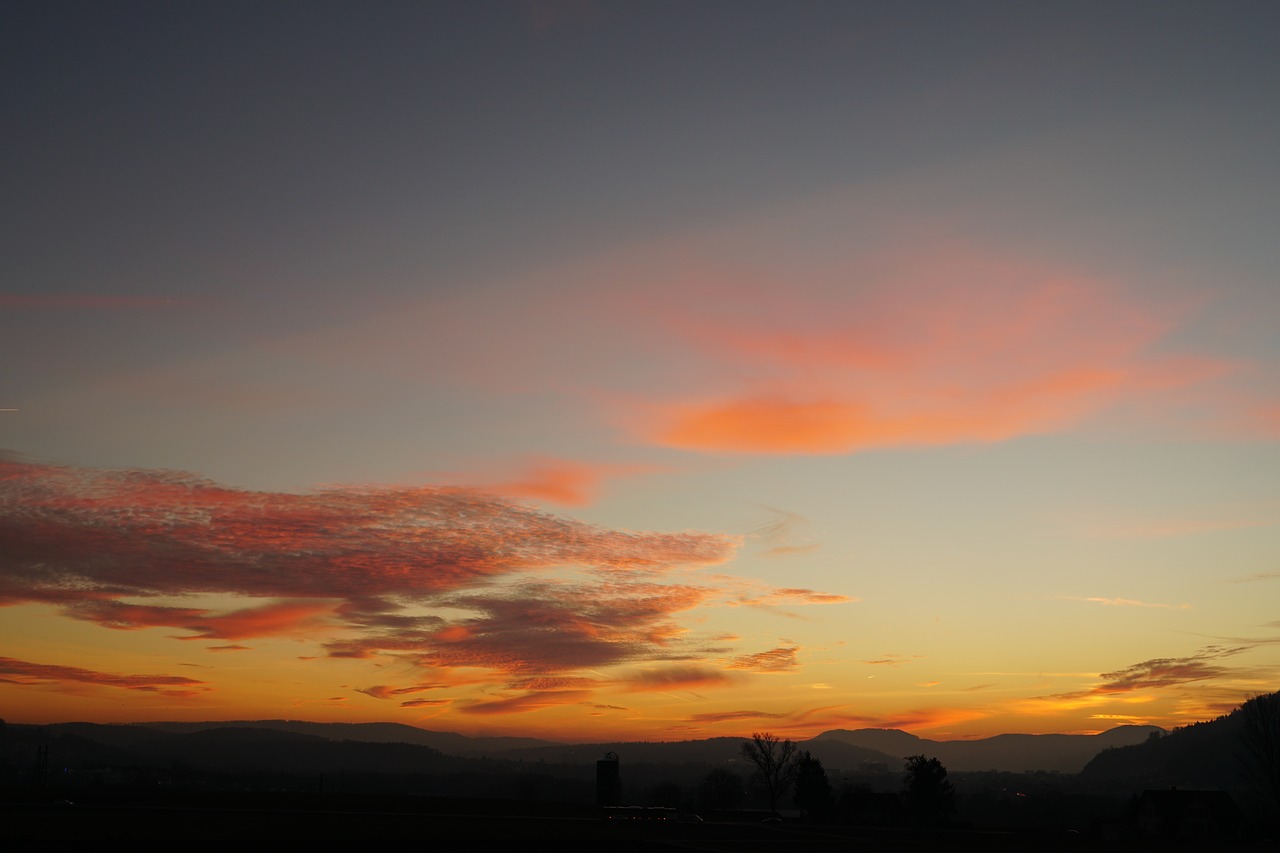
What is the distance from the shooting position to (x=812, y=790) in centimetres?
13225

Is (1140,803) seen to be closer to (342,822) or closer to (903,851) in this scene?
(903,851)

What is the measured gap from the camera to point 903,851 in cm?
6431

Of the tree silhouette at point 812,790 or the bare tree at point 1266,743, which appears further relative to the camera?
the tree silhouette at point 812,790

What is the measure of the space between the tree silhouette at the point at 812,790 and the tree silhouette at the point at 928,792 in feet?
36.8

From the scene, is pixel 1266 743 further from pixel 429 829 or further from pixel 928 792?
pixel 429 829

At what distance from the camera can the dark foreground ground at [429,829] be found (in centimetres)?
6569

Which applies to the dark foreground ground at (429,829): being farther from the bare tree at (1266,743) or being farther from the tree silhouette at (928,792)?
the tree silhouette at (928,792)

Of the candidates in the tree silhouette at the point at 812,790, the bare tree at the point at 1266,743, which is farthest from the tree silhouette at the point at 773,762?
the bare tree at the point at 1266,743

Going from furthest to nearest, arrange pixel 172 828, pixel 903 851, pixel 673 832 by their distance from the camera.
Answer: pixel 673 832 → pixel 172 828 → pixel 903 851

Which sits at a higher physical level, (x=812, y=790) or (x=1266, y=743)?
(x=1266, y=743)

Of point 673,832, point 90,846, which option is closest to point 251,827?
point 90,846

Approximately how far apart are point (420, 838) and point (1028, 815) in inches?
4854

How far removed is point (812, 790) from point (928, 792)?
1705 cm

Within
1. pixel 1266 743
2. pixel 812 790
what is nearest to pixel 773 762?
pixel 812 790
